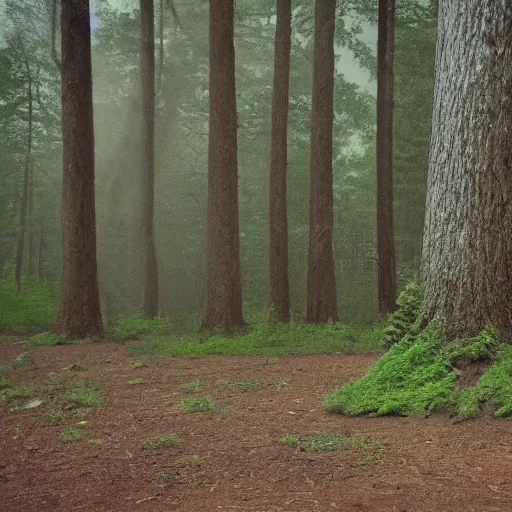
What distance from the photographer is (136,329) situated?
1516 cm

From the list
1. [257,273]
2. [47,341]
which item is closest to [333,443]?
[47,341]

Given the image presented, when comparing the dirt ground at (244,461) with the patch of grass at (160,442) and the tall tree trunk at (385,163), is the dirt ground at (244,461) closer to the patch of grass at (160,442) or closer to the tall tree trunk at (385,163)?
the patch of grass at (160,442)

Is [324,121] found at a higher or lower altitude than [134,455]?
higher

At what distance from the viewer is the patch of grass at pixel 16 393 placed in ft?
25.8

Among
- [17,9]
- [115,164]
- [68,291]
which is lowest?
[68,291]

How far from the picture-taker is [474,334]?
6289 mm

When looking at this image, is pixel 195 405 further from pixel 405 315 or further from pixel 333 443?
pixel 405 315

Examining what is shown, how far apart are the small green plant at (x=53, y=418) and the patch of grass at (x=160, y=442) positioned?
58.1 inches

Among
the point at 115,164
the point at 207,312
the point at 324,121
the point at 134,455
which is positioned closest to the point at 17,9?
the point at 115,164

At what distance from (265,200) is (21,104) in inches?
453

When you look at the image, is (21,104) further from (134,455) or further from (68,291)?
(134,455)

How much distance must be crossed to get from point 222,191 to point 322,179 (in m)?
3.52

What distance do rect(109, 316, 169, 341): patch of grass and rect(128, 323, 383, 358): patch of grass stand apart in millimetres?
1253

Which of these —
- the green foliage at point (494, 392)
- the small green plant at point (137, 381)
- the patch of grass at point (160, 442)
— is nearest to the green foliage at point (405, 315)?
the green foliage at point (494, 392)
